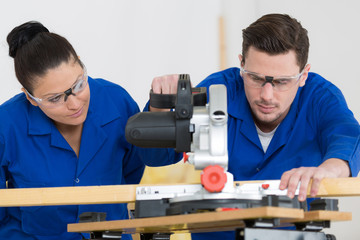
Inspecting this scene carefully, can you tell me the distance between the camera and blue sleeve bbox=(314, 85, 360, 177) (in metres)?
1.83

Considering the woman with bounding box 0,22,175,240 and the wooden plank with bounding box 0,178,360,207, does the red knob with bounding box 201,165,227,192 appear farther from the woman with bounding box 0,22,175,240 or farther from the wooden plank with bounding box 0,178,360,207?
the woman with bounding box 0,22,175,240

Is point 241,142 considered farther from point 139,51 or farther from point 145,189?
point 139,51

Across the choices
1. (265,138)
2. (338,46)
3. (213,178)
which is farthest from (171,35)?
(213,178)

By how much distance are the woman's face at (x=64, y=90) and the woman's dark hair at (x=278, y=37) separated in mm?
718

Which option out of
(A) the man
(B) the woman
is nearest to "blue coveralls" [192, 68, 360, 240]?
(A) the man

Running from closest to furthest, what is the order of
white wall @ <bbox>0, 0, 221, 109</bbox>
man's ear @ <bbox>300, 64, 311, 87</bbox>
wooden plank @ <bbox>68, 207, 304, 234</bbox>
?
wooden plank @ <bbox>68, 207, 304, 234</bbox> < man's ear @ <bbox>300, 64, 311, 87</bbox> < white wall @ <bbox>0, 0, 221, 109</bbox>

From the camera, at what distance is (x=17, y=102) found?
96.0 inches

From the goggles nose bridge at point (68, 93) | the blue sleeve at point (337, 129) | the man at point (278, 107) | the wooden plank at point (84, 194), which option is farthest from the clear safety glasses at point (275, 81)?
the goggles nose bridge at point (68, 93)

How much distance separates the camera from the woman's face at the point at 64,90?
7.12ft

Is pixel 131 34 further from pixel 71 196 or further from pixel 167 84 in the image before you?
pixel 71 196

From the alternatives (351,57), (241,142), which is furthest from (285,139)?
(351,57)

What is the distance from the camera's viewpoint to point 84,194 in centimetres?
169

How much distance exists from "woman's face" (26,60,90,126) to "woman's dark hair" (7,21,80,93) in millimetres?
28

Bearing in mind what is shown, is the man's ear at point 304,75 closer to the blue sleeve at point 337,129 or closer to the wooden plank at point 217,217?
the blue sleeve at point 337,129
